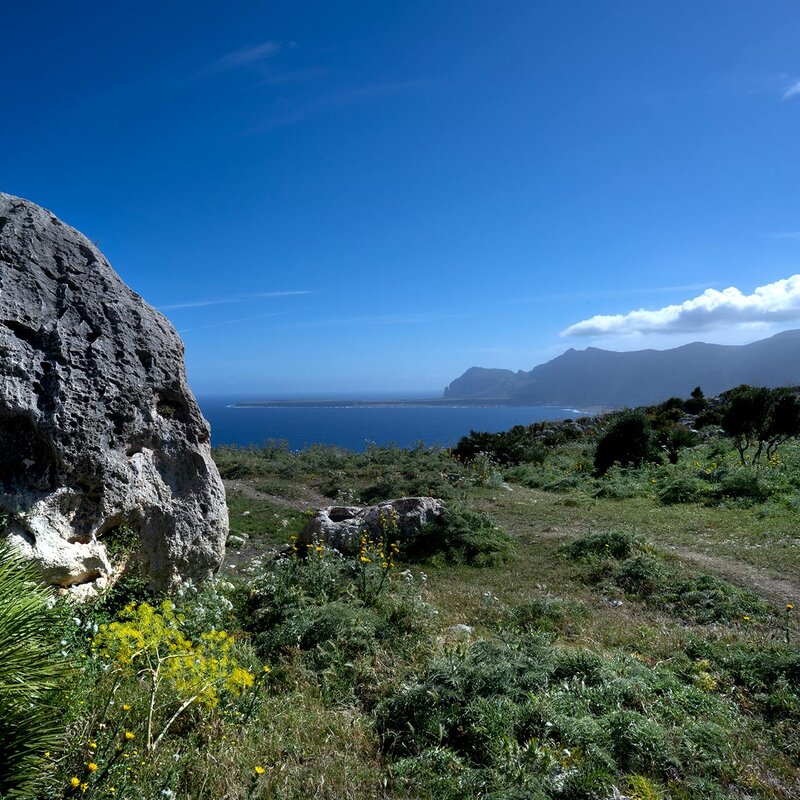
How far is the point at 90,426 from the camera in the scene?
582cm

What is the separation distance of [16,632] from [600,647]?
5.82 metres

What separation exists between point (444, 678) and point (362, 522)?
22.2 feet

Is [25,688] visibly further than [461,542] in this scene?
No

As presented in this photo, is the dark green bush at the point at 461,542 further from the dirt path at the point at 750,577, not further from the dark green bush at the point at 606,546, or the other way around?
the dirt path at the point at 750,577

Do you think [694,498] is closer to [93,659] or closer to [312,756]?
[312,756]

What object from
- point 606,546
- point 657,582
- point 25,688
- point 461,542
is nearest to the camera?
point 25,688

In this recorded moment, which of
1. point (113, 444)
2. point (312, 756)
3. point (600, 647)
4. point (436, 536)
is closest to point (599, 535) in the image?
point (436, 536)

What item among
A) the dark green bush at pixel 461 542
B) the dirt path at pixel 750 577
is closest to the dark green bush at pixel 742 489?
the dirt path at pixel 750 577

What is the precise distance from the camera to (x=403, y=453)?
27094mm

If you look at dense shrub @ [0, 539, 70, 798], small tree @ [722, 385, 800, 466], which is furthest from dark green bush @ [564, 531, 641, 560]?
small tree @ [722, 385, 800, 466]

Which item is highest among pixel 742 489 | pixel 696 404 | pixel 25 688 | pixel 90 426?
pixel 90 426

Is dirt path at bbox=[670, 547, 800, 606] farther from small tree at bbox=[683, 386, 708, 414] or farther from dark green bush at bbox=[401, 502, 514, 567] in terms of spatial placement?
small tree at bbox=[683, 386, 708, 414]

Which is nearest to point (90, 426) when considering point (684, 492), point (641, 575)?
point (641, 575)

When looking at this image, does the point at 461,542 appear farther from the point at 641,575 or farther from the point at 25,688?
the point at 25,688
